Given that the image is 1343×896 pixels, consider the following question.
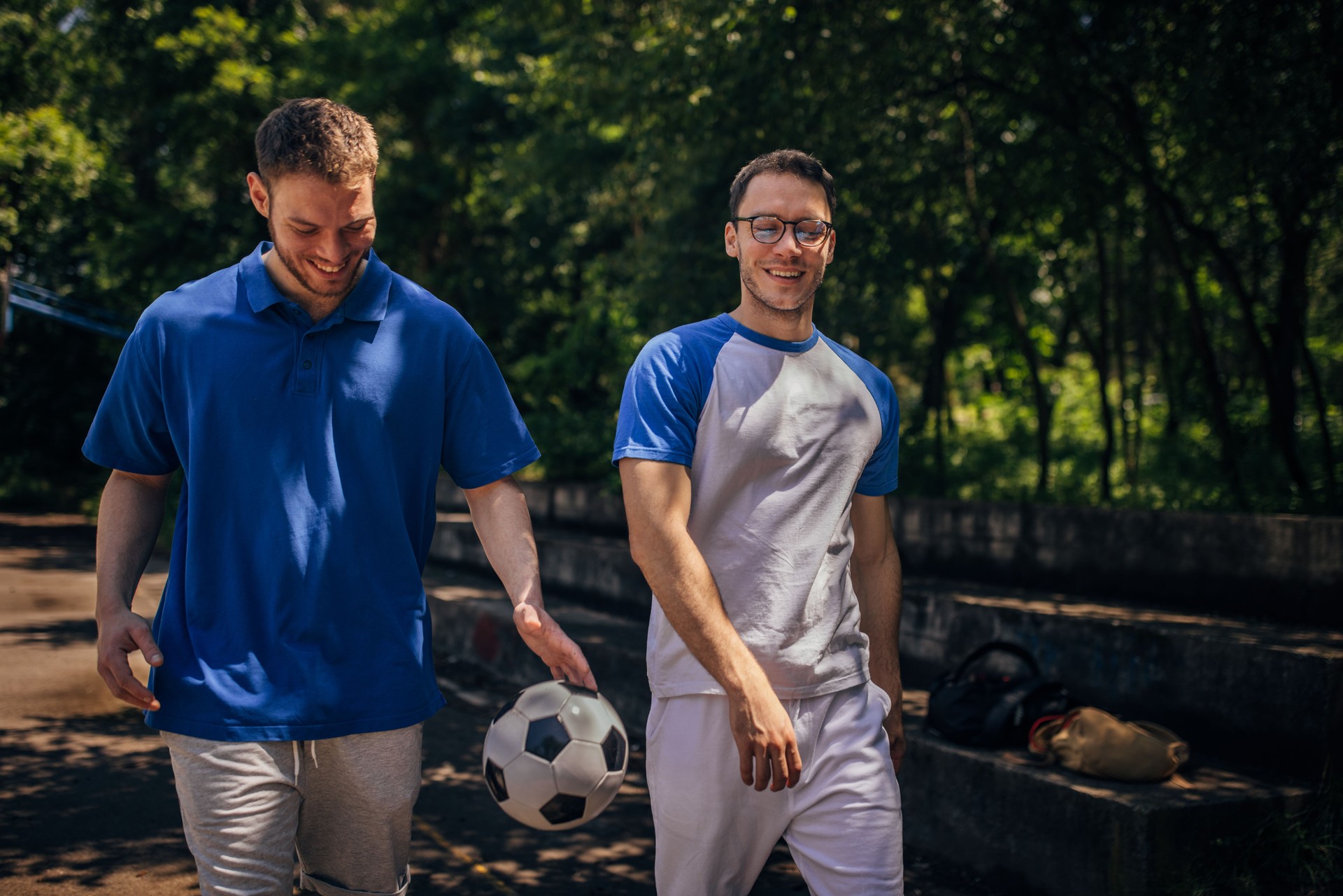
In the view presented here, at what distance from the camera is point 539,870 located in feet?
15.7

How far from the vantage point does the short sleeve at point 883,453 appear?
2797 mm

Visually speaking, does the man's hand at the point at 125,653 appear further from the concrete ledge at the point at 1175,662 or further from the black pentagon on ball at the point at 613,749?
the concrete ledge at the point at 1175,662

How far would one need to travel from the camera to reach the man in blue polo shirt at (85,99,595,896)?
7.32 ft

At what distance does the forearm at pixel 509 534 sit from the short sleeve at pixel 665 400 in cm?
28

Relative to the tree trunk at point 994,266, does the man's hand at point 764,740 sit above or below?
below

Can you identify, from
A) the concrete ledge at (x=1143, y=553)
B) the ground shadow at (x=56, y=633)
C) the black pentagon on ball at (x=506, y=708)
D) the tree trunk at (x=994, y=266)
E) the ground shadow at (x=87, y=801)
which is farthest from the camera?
the tree trunk at (x=994, y=266)

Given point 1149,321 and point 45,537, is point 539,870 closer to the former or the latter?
point 1149,321

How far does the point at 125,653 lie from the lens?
2.27 metres

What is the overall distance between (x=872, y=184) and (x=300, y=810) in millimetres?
8467

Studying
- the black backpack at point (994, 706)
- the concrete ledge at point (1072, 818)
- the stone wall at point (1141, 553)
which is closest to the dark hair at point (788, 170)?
the concrete ledge at point (1072, 818)

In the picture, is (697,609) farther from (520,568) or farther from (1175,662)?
(1175,662)

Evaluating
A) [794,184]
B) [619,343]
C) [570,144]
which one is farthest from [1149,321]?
[794,184]

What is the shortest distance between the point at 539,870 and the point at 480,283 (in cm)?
1428

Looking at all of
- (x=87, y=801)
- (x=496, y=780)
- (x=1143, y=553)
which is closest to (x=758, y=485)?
(x=496, y=780)
